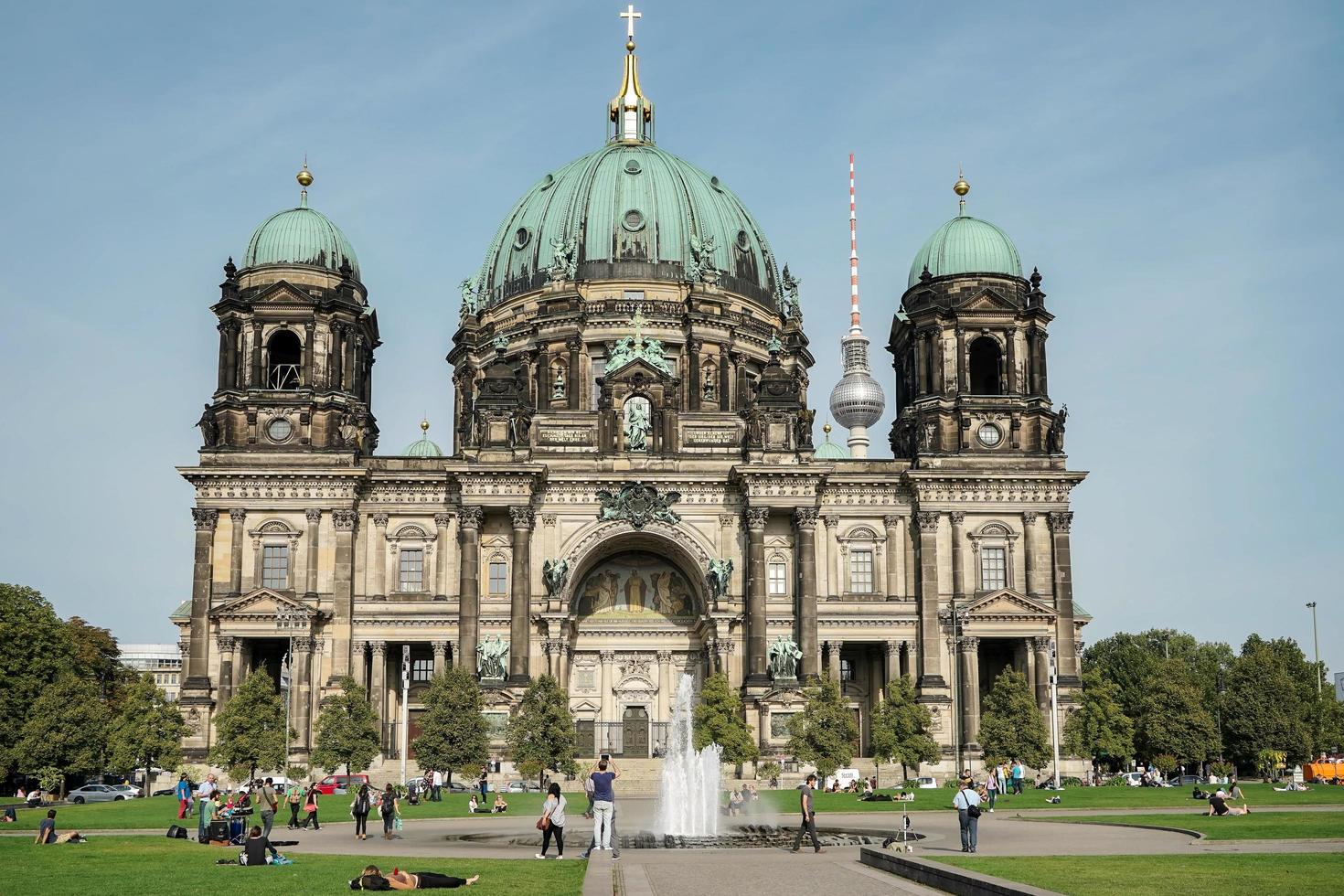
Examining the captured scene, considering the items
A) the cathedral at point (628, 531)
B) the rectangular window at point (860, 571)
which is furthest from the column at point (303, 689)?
the rectangular window at point (860, 571)

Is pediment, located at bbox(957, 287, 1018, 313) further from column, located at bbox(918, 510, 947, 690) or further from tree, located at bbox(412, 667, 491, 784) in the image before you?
tree, located at bbox(412, 667, 491, 784)

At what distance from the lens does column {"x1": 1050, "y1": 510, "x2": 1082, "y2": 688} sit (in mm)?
80438

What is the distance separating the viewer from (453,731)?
7194cm

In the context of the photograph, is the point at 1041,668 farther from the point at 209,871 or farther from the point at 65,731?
the point at 209,871

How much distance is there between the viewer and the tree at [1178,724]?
3588 inches

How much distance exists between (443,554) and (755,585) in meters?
16.3

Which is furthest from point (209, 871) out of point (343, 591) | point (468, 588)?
point (343, 591)

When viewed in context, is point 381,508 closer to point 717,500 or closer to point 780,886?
point 717,500

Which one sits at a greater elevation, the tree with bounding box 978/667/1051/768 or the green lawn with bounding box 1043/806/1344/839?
the tree with bounding box 978/667/1051/768

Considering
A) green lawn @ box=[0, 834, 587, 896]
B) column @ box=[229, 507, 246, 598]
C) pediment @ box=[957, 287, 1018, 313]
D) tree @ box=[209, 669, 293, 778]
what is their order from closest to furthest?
1. green lawn @ box=[0, 834, 587, 896]
2. tree @ box=[209, 669, 293, 778]
3. column @ box=[229, 507, 246, 598]
4. pediment @ box=[957, 287, 1018, 313]

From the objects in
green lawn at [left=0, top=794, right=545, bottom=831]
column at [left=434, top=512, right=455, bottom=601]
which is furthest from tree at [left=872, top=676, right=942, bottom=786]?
column at [left=434, top=512, right=455, bottom=601]

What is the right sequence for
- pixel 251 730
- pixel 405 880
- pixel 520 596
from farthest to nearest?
pixel 520 596 → pixel 251 730 → pixel 405 880

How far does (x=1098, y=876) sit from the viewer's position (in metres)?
27.5

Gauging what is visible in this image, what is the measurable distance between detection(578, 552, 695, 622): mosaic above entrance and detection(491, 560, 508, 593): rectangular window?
249 inches
